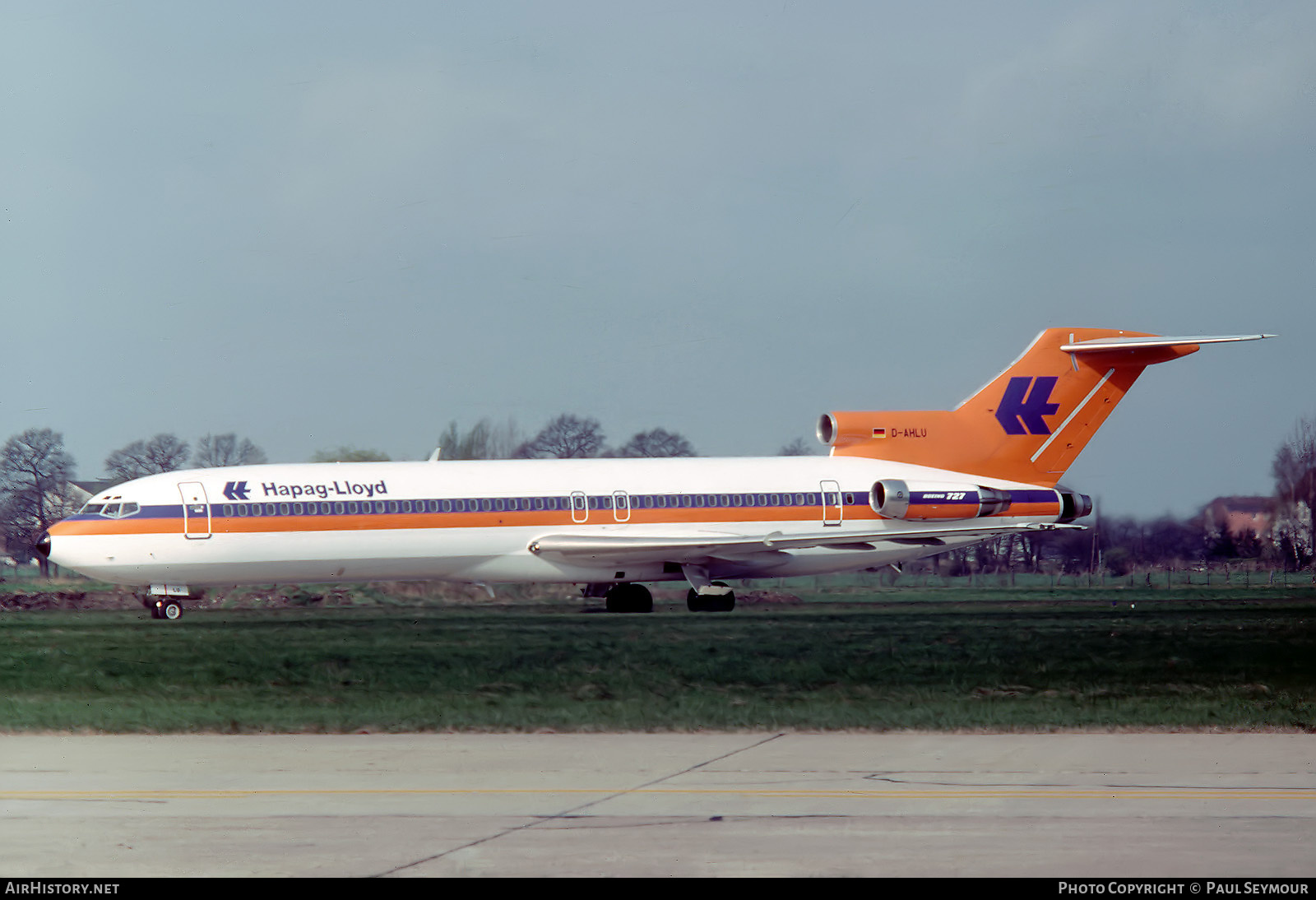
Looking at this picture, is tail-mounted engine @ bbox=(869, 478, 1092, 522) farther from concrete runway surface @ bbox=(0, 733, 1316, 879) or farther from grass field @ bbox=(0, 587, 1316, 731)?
concrete runway surface @ bbox=(0, 733, 1316, 879)

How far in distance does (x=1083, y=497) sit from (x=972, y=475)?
3.37 metres

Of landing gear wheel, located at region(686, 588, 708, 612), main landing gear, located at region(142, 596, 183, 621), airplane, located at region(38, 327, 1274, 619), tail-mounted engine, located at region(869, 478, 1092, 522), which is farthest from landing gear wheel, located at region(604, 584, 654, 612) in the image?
main landing gear, located at region(142, 596, 183, 621)

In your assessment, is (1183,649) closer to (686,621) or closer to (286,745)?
(686,621)

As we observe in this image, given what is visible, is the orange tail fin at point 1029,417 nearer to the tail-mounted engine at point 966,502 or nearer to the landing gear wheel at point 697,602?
the tail-mounted engine at point 966,502

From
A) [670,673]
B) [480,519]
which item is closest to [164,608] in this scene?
[480,519]

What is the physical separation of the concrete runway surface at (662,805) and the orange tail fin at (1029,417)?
27406 millimetres

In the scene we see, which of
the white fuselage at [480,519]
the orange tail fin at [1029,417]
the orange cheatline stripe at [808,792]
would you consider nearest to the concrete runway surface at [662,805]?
the orange cheatline stripe at [808,792]

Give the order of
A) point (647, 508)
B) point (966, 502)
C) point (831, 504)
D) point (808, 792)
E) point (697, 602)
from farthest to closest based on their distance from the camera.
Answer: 1. point (966, 502)
2. point (831, 504)
3. point (697, 602)
4. point (647, 508)
5. point (808, 792)

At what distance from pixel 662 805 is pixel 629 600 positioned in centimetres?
2981

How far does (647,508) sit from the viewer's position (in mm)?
39625

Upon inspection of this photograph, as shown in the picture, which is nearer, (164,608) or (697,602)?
(164,608)

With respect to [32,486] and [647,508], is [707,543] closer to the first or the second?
[647,508]

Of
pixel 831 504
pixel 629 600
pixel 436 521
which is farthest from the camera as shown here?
pixel 629 600

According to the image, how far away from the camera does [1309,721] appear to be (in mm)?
16797
